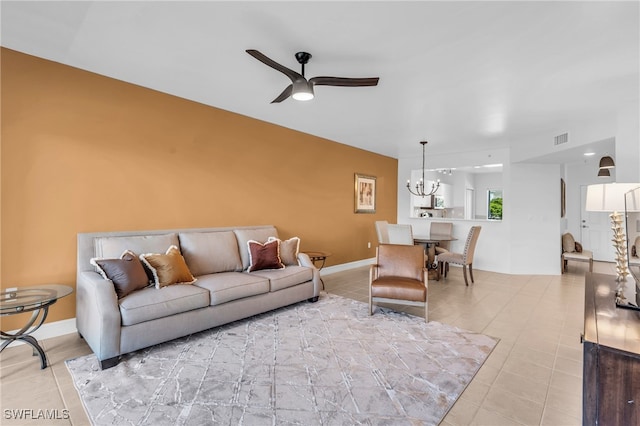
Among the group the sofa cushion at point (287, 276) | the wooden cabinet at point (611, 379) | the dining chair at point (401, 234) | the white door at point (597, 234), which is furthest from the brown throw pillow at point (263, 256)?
the white door at point (597, 234)

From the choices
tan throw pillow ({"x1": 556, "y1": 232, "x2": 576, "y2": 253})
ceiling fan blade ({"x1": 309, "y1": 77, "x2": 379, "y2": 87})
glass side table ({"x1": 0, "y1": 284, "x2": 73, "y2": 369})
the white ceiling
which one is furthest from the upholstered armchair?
glass side table ({"x1": 0, "y1": 284, "x2": 73, "y2": 369})

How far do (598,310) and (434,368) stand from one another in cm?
125

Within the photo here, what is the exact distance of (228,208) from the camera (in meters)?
4.39

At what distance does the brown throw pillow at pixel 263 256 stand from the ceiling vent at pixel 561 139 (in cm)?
489

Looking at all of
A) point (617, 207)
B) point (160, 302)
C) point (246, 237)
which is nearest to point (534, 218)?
point (617, 207)

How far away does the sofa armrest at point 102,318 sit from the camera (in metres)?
2.42

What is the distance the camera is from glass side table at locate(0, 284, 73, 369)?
2.24 m

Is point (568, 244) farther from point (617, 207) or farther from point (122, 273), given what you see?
point (122, 273)

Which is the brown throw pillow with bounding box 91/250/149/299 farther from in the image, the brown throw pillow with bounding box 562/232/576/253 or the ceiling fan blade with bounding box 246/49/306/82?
the brown throw pillow with bounding box 562/232/576/253

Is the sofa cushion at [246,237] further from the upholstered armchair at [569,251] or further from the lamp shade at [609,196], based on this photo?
the upholstered armchair at [569,251]

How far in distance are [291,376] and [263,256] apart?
1.78 meters

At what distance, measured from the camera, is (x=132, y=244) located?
3.18 meters

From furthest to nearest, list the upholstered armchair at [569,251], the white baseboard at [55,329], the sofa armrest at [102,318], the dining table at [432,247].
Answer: the upholstered armchair at [569,251], the dining table at [432,247], the white baseboard at [55,329], the sofa armrest at [102,318]

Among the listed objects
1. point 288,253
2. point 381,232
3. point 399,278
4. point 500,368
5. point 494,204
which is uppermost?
point 494,204
